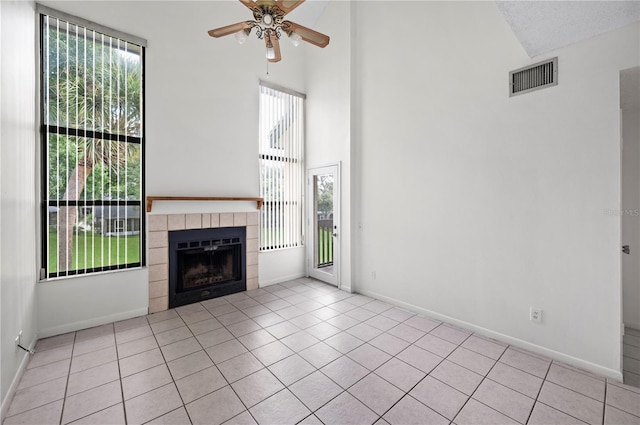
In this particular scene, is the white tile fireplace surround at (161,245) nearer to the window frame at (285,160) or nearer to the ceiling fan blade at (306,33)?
the window frame at (285,160)

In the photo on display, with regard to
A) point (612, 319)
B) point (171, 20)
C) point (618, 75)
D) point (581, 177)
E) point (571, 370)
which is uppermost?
point (171, 20)

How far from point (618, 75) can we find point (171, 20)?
4883mm

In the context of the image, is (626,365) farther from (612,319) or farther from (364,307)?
(364,307)

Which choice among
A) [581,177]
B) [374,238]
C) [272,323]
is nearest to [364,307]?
[374,238]

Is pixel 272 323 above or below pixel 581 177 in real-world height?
below

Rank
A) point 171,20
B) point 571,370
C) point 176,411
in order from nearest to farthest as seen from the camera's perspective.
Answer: point 176,411, point 571,370, point 171,20

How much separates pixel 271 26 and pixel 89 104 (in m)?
2.34

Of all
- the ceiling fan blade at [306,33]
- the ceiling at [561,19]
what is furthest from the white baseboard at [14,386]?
the ceiling at [561,19]

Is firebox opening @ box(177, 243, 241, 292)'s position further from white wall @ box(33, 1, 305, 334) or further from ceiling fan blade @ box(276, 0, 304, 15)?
ceiling fan blade @ box(276, 0, 304, 15)

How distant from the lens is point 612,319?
2295 mm

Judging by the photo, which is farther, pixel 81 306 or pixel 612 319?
pixel 81 306

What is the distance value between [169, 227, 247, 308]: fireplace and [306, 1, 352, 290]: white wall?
5.52ft

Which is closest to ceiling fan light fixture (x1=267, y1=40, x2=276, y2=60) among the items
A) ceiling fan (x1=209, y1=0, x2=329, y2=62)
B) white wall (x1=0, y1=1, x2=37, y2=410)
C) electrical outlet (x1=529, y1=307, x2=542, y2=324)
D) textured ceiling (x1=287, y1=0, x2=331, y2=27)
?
ceiling fan (x1=209, y1=0, x2=329, y2=62)

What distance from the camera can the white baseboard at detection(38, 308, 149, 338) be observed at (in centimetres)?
299
